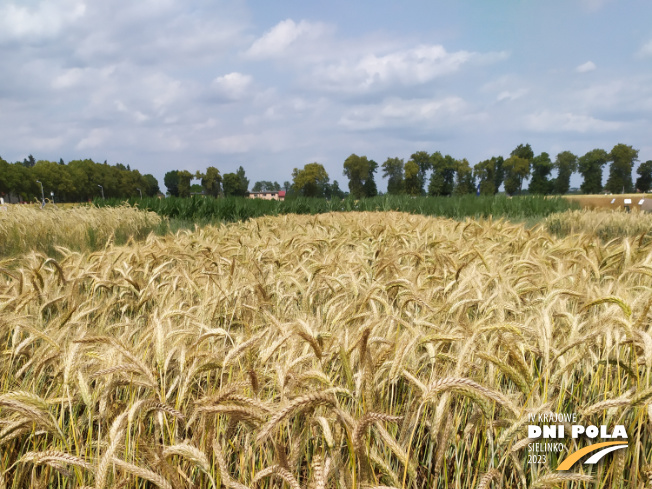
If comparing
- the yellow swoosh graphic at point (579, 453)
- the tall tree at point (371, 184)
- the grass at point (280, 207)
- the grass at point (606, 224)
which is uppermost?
the tall tree at point (371, 184)

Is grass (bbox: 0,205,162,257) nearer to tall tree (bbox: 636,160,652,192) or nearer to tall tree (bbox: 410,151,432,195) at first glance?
tall tree (bbox: 410,151,432,195)

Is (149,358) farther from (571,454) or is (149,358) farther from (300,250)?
(300,250)

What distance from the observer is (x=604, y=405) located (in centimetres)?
109

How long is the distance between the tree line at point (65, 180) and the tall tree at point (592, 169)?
8765 cm

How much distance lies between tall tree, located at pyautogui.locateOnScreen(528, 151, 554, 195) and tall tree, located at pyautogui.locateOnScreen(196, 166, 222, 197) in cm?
6877

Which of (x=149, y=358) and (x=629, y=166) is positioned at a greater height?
(x=629, y=166)

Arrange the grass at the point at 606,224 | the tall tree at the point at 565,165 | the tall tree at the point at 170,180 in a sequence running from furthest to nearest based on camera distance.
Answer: the tall tree at the point at 170,180, the tall tree at the point at 565,165, the grass at the point at 606,224

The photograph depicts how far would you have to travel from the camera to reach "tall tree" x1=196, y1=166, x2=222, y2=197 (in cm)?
9962

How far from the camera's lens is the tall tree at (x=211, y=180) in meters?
99.6

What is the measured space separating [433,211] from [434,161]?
72008mm

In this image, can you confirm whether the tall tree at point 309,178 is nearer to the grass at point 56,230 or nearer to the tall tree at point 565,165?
the tall tree at point 565,165

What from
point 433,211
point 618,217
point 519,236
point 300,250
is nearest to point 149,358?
point 300,250

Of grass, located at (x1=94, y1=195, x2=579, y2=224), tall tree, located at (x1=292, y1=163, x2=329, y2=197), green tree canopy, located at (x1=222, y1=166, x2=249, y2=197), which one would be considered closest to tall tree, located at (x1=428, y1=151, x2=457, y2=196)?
tall tree, located at (x1=292, y1=163, x2=329, y2=197)

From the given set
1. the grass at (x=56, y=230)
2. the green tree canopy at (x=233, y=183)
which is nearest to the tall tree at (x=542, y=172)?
the green tree canopy at (x=233, y=183)
